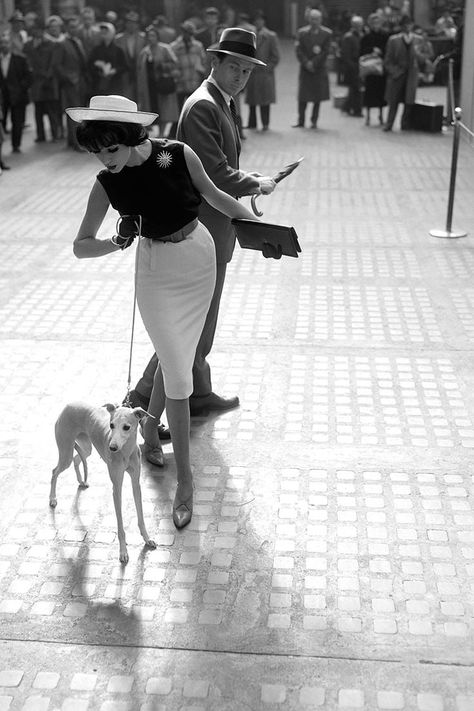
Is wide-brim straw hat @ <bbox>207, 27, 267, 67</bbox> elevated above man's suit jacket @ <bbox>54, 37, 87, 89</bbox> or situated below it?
above

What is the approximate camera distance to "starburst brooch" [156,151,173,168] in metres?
3.65

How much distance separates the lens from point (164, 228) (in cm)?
374

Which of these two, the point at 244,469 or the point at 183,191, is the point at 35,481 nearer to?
the point at 244,469

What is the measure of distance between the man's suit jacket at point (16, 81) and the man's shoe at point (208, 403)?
10.8 meters

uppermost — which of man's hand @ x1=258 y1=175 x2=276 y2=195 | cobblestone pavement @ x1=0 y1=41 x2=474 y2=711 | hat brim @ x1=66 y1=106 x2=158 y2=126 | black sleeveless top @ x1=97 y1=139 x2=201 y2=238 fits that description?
hat brim @ x1=66 y1=106 x2=158 y2=126

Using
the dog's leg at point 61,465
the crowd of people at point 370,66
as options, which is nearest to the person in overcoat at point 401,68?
the crowd of people at point 370,66

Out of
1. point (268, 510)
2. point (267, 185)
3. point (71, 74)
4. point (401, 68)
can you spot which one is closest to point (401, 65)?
point (401, 68)

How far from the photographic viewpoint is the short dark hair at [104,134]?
3.44 m

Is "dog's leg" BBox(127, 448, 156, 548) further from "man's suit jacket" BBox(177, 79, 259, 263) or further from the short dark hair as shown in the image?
"man's suit jacket" BBox(177, 79, 259, 263)

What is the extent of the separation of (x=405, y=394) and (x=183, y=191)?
2199mm

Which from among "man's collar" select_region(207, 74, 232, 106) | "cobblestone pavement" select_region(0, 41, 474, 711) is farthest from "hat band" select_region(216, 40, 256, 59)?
"cobblestone pavement" select_region(0, 41, 474, 711)

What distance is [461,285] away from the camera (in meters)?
7.35

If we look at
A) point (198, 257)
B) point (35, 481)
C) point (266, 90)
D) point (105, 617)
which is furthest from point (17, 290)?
point (266, 90)

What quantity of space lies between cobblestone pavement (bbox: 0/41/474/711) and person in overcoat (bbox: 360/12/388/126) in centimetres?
960
